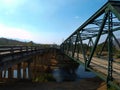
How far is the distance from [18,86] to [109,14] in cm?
2291

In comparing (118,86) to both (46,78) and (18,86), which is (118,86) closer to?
(18,86)

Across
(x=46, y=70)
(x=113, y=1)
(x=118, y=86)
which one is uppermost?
(x=113, y=1)

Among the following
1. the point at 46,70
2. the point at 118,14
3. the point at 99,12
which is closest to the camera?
the point at 118,14

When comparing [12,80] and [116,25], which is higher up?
[116,25]

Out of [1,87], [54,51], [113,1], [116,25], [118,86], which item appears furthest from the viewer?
[54,51]

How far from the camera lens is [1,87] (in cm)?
2953

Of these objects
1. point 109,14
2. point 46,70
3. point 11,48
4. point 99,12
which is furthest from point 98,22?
point 46,70

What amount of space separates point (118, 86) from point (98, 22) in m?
7.15

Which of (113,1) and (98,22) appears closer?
(113,1)

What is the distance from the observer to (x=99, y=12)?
44.9 ft

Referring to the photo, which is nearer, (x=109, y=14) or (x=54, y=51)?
(x=109, y=14)

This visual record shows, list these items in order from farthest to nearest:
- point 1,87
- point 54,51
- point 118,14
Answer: point 54,51
point 1,87
point 118,14

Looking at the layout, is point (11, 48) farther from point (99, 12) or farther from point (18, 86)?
point (99, 12)

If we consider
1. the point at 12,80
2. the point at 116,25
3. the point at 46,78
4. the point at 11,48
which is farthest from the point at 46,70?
the point at 116,25
